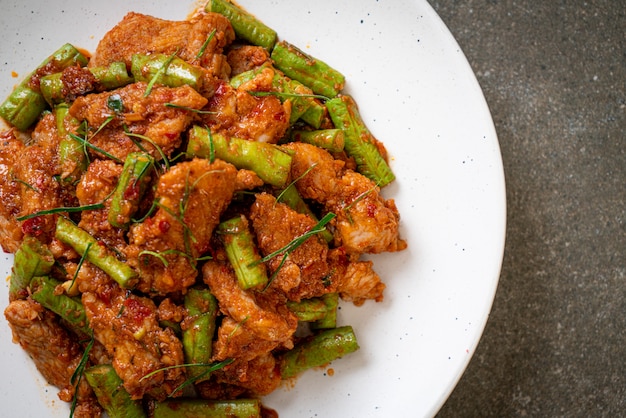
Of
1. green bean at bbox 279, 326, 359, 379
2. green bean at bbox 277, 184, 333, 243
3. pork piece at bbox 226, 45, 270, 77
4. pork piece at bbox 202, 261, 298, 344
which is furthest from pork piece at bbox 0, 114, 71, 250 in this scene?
green bean at bbox 279, 326, 359, 379

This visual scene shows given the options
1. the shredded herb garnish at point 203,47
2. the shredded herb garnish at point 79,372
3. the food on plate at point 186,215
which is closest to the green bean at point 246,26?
the food on plate at point 186,215

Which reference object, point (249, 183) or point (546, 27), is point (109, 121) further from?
point (546, 27)

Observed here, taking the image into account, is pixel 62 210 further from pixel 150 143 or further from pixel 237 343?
pixel 237 343

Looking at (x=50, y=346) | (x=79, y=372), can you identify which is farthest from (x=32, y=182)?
(x=79, y=372)

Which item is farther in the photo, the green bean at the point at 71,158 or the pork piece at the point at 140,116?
the green bean at the point at 71,158

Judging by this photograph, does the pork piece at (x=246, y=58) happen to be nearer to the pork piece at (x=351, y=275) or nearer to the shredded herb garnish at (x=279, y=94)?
the shredded herb garnish at (x=279, y=94)

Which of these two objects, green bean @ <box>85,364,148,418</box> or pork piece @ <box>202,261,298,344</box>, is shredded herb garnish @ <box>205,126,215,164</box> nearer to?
pork piece @ <box>202,261,298,344</box>
